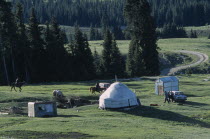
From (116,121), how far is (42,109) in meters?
8.19

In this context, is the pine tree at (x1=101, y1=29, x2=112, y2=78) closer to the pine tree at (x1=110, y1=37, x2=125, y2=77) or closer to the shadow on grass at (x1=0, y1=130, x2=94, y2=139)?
the pine tree at (x1=110, y1=37, x2=125, y2=77)

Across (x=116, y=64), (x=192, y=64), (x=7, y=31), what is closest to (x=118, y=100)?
(x=7, y=31)

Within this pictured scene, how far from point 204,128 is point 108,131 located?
1025cm

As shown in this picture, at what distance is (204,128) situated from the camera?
1700 inches

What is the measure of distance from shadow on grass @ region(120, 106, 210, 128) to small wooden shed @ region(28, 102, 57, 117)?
27.3ft

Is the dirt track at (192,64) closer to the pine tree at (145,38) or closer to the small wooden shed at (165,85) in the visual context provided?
the pine tree at (145,38)

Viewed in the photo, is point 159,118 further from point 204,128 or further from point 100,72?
point 100,72

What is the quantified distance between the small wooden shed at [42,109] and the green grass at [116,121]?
1045 millimetres

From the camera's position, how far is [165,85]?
6334 cm

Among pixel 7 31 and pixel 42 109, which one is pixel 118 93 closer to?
pixel 42 109

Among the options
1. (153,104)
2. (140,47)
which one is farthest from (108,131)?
(140,47)

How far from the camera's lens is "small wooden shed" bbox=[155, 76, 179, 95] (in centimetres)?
6315

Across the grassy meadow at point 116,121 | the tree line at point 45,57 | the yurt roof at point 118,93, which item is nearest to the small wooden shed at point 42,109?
the grassy meadow at point 116,121

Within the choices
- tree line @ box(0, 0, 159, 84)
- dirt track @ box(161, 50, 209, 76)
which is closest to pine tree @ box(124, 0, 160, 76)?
tree line @ box(0, 0, 159, 84)
